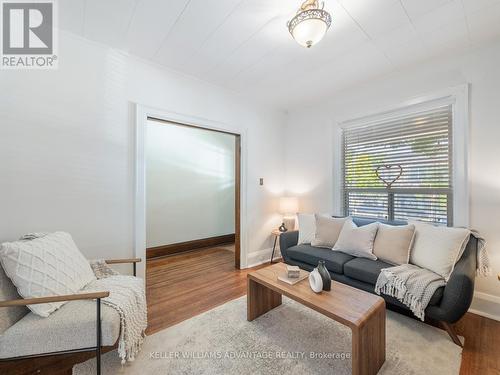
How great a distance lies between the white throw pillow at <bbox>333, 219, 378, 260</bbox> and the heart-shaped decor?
2.25 ft

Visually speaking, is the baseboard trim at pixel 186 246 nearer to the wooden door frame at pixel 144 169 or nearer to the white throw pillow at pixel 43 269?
the wooden door frame at pixel 144 169

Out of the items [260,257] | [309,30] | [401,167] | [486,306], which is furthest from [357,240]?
[309,30]

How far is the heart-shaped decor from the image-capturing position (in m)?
2.79

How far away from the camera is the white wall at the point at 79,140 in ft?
5.97

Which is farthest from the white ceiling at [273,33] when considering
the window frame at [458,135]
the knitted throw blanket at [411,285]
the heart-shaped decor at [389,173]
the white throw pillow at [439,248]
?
the knitted throw blanket at [411,285]

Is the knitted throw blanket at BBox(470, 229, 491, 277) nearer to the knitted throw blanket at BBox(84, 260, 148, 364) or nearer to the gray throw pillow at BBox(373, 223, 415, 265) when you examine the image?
the gray throw pillow at BBox(373, 223, 415, 265)

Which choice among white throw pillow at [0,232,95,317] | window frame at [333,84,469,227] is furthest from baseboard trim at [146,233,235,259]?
window frame at [333,84,469,227]

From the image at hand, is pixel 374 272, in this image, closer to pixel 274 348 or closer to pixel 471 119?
pixel 274 348

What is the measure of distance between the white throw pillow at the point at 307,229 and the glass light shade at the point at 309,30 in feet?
6.97

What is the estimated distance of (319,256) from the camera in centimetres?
255

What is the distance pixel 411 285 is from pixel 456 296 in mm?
271

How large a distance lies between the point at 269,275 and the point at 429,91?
269 centimetres
